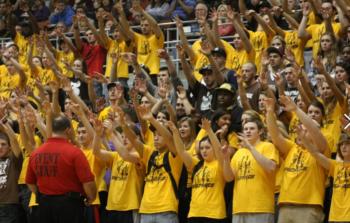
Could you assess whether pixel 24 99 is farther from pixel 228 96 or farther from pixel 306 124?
pixel 306 124

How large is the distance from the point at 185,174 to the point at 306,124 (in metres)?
1.94

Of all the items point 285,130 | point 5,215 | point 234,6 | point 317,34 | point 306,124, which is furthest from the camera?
point 234,6

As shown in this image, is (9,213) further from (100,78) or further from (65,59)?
(65,59)

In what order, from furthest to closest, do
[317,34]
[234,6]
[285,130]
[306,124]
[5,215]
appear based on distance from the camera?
[234,6]
[317,34]
[5,215]
[285,130]
[306,124]

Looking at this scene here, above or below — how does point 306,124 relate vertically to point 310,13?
below

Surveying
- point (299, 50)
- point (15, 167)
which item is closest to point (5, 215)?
point (15, 167)

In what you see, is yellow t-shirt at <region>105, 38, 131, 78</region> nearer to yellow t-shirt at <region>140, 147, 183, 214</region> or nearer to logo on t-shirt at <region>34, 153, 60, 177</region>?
yellow t-shirt at <region>140, 147, 183, 214</region>

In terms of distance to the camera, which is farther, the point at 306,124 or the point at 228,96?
the point at 228,96

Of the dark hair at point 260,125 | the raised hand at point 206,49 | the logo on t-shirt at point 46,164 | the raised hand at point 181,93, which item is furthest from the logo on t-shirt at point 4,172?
the dark hair at point 260,125

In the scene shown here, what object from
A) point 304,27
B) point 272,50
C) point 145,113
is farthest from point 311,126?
point 304,27

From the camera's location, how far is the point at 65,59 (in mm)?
18969

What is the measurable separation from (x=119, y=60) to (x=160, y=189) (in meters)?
5.14

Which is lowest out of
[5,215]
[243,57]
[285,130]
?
[5,215]

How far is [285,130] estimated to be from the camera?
1275 cm
